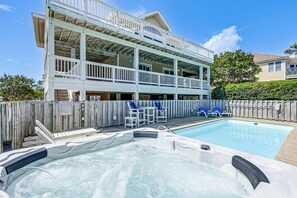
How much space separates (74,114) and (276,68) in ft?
82.6

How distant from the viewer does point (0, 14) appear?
12.7 m

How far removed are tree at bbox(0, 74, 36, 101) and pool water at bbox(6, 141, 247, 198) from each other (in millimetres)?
25207

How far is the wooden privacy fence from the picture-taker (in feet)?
15.5

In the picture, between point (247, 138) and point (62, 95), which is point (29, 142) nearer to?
point (62, 95)

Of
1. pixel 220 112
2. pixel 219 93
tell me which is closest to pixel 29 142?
pixel 220 112

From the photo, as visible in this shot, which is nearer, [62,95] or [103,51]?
[103,51]

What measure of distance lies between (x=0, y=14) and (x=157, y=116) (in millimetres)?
15217

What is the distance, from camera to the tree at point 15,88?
74.0 feet

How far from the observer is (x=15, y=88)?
23.0m

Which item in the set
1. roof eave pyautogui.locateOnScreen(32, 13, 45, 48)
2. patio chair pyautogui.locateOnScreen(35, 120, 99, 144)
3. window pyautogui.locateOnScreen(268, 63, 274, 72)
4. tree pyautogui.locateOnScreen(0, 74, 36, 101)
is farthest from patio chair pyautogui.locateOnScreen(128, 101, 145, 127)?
tree pyautogui.locateOnScreen(0, 74, 36, 101)

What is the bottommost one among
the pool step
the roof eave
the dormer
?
the pool step

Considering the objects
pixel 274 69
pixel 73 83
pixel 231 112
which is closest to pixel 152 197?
pixel 73 83

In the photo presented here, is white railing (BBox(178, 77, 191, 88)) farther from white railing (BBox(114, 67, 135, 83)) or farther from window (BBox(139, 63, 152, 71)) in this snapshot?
white railing (BBox(114, 67, 135, 83))

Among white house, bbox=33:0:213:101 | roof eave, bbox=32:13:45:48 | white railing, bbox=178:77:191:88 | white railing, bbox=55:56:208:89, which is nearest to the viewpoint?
white house, bbox=33:0:213:101
